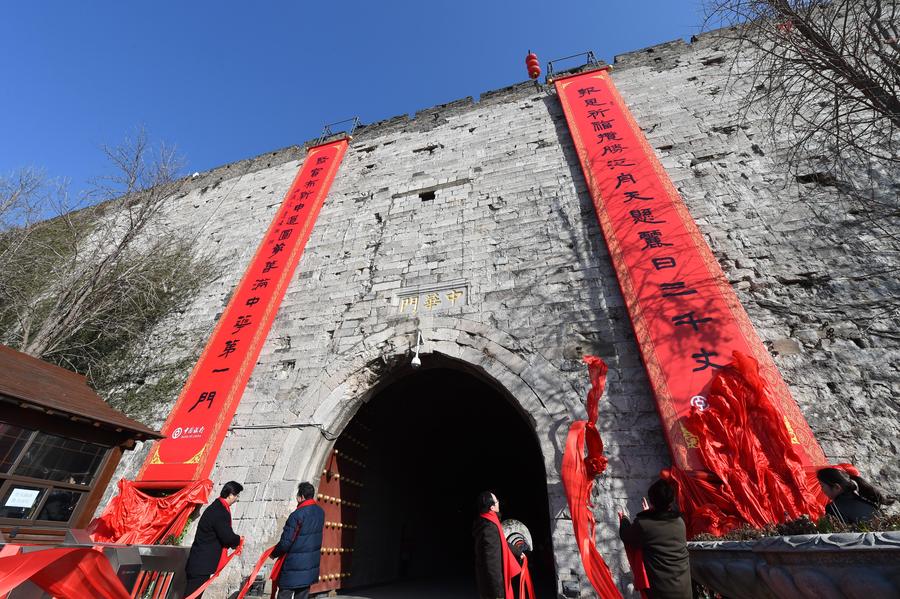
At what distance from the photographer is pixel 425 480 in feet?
25.4

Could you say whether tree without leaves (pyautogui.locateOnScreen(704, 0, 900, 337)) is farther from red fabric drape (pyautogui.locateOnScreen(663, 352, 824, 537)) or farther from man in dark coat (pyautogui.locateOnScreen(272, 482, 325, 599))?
man in dark coat (pyautogui.locateOnScreen(272, 482, 325, 599))

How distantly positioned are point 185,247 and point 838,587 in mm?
9177

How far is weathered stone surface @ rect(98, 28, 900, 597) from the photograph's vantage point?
11.9ft

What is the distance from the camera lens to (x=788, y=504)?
2826mm

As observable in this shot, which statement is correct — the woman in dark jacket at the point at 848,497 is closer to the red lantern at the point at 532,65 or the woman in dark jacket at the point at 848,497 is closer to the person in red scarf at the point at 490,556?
the person in red scarf at the point at 490,556

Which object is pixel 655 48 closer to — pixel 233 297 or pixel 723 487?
pixel 723 487

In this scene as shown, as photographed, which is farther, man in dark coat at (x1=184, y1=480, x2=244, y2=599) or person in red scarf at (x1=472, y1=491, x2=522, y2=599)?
man in dark coat at (x1=184, y1=480, x2=244, y2=599)

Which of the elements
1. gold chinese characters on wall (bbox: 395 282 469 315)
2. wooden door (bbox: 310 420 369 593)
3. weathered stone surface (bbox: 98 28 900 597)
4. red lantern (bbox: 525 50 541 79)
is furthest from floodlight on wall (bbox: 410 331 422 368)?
red lantern (bbox: 525 50 541 79)

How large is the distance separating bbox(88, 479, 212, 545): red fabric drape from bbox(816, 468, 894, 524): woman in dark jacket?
500 centimetres

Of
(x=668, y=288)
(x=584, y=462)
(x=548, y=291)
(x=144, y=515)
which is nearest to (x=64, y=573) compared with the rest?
(x=144, y=515)

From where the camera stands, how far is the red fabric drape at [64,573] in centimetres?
175

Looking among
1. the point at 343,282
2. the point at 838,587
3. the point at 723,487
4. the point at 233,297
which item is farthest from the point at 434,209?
the point at 838,587

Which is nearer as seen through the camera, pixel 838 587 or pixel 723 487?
pixel 838 587

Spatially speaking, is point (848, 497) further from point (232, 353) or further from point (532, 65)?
point (532, 65)
